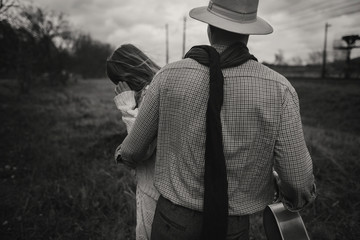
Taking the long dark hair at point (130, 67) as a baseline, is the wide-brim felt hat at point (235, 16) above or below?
above

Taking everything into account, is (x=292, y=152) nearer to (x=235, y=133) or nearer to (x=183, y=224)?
(x=235, y=133)

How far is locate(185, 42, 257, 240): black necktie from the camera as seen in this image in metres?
1.12

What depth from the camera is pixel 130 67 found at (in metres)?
1.97

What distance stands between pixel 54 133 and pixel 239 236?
24.8 feet

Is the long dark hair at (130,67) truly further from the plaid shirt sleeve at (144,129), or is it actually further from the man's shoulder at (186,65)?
the man's shoulder at (186,65)

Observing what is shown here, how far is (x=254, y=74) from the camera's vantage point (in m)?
1.15

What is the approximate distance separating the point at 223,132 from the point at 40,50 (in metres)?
27.8

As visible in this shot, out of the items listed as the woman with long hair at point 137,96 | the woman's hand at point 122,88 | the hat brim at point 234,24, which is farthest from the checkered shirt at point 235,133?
the woman's hand at point 122,88

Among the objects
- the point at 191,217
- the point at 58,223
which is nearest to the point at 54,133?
the point at 58,223

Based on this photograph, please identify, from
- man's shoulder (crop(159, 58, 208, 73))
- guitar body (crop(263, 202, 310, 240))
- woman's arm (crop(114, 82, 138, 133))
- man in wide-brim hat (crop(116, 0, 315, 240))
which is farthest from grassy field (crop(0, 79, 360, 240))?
man's shoulder (crop(159, 58, 208, 73))

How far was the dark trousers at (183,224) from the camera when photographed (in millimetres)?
1306

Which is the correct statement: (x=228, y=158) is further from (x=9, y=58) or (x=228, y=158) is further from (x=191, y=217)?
(x=9, y=58)

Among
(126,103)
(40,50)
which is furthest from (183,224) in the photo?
(40,50)

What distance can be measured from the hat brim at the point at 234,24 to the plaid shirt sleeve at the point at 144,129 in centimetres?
37
